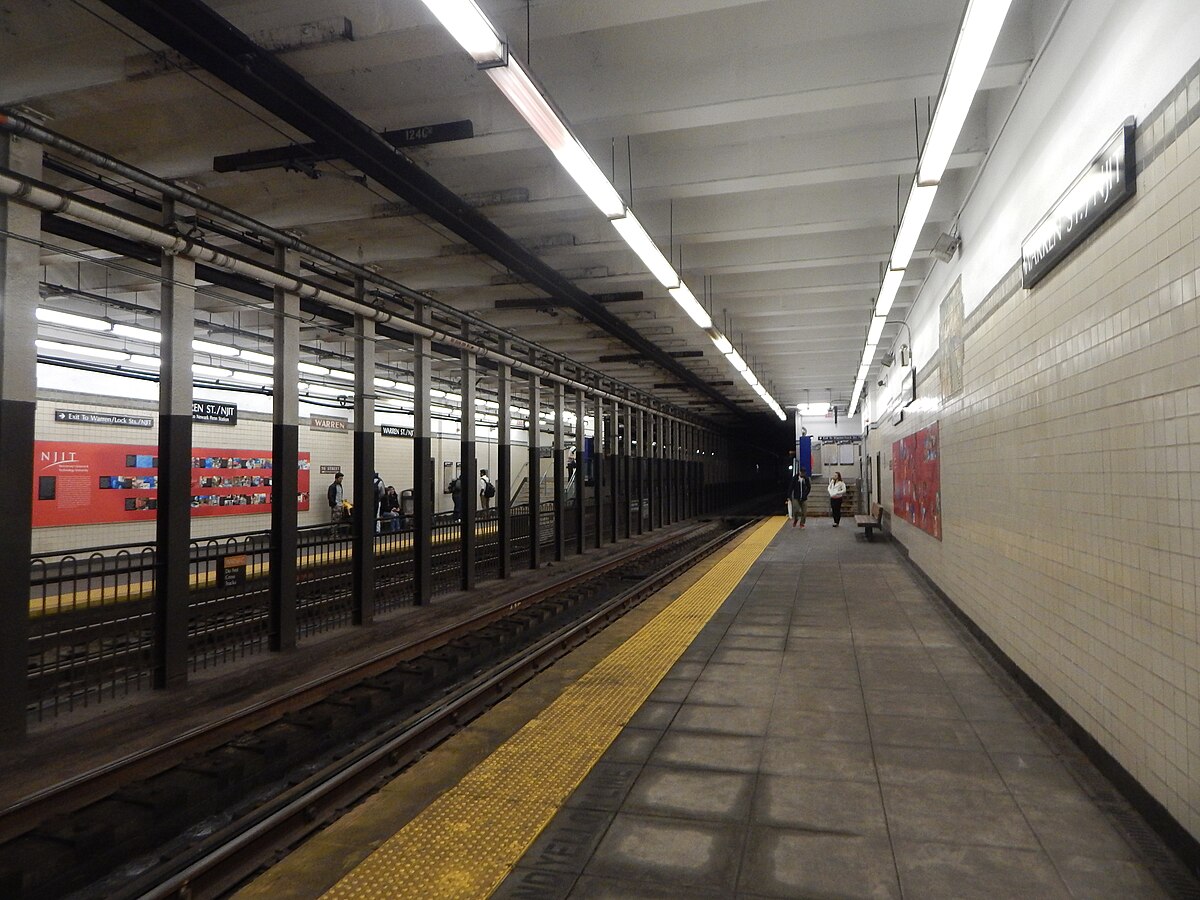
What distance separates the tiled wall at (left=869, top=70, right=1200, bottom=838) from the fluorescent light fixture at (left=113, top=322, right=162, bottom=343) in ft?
32.7

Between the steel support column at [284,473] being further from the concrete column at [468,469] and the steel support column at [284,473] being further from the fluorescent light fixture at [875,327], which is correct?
the fluorescent light fixture at [875,327]

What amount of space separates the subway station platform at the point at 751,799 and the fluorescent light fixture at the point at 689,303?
12.0ft

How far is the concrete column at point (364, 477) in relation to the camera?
6516mm

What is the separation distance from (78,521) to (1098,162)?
10.9 m

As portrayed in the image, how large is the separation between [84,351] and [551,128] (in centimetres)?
1031

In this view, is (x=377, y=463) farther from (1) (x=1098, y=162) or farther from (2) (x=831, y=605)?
(1) (x=1098, y=162)

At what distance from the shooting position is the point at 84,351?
34.2 feet

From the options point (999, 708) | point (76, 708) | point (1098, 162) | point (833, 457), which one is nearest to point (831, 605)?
point (999, 708)

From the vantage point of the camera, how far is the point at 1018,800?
3.12 metres

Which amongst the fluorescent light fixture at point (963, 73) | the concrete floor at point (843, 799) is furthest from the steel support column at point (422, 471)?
the fluorescent light fixture at point (963, 73)

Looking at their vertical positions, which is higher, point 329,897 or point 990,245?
point 990,245

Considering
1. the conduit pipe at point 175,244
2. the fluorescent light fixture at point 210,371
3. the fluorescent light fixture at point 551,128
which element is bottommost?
the conduit pipe at point 175,244

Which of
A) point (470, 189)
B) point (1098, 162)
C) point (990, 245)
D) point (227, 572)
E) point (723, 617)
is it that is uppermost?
point (470, 189)

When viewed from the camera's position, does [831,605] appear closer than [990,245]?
No
